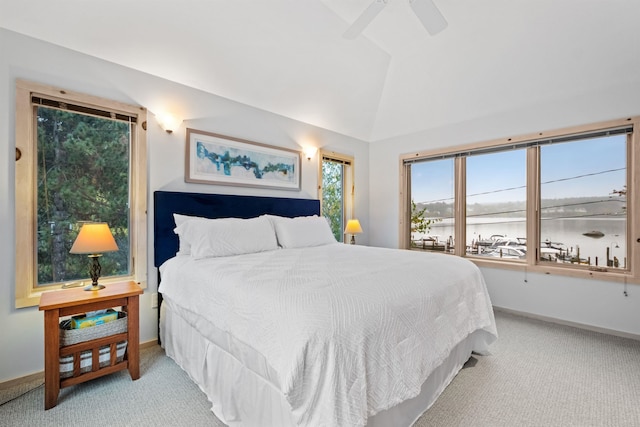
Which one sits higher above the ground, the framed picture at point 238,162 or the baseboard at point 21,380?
the framed picture at point 238,162

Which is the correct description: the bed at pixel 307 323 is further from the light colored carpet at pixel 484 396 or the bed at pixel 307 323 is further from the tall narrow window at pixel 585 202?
the tall narrow window at pixel 585 202

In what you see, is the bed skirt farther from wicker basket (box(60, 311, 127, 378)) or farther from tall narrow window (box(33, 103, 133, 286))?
tall narrow window (box(33, 103, 133, 286))

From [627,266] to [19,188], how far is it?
5.47 meters

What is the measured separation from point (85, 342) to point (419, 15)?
3279mm

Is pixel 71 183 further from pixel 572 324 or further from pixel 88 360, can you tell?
pixel 572 324

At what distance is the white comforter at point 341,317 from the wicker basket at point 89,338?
0.38 m

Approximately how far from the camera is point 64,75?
2.29 metres

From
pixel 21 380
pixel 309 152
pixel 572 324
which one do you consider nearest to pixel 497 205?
pixel 572 324

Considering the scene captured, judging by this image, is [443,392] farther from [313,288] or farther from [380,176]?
[380,176]

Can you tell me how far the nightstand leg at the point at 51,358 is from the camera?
5.94 feet

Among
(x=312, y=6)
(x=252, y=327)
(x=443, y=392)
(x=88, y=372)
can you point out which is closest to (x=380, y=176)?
(x=312, y=6)

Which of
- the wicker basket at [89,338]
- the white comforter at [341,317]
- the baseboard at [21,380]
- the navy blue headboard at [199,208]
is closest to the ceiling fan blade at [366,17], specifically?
the white comforter at [341,317]

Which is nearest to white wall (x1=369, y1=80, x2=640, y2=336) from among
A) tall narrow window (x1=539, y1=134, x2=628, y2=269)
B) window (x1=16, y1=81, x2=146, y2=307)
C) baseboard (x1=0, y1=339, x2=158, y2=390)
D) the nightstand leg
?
tall narrow window (x1=539, y1=134, x2=628, y2=269)

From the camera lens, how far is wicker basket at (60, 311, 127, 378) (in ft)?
6.30
